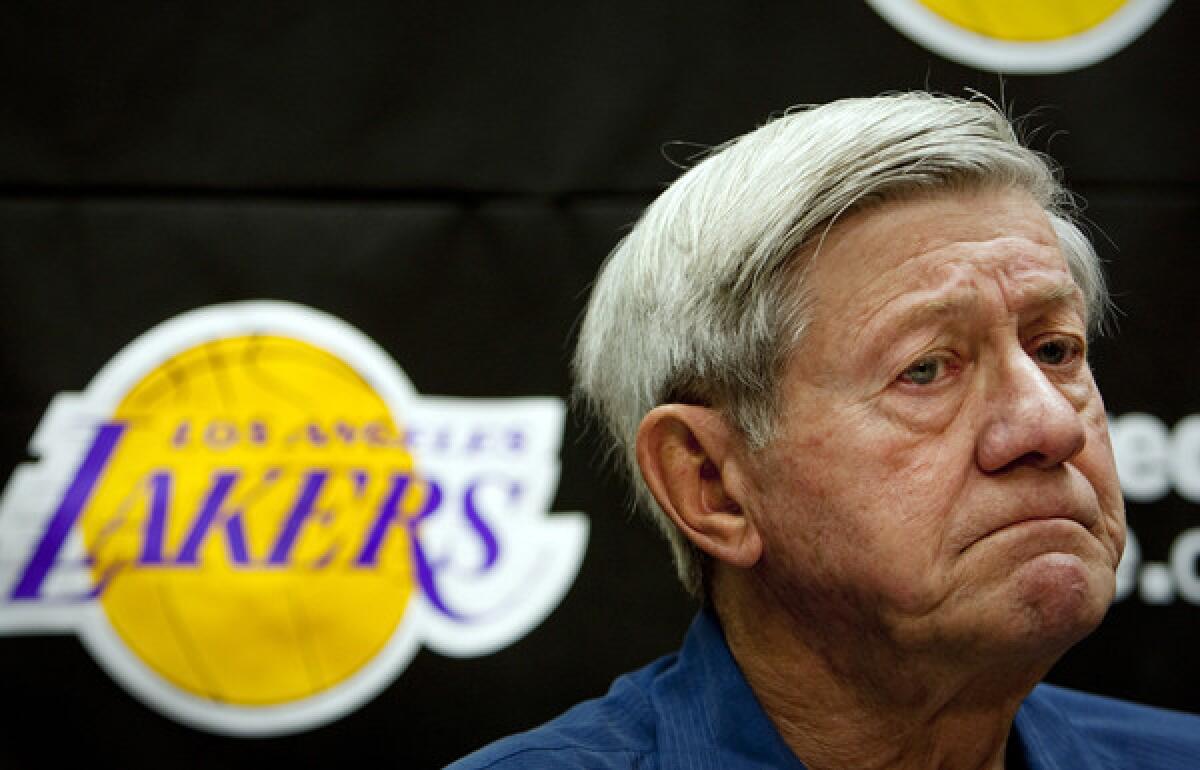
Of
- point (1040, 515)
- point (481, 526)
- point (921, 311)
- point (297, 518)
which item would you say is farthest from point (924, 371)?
point (297, 518)

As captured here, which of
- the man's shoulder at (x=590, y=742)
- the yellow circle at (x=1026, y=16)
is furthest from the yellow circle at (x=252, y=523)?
the yellow circle at (x=1026, y=16)

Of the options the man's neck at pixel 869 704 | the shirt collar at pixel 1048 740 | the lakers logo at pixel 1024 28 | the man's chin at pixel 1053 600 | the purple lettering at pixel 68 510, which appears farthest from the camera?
the lakers logo at pixel 1024 28

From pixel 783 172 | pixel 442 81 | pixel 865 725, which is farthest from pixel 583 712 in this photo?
pixel 442 81

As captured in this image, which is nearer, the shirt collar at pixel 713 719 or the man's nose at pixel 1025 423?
the man's nose at pixel 1025 423

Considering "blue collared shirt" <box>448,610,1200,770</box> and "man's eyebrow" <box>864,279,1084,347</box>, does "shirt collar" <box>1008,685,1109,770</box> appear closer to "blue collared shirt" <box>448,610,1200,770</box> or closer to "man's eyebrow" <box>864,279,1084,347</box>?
"blue collared shirt" <box>448,610,1200,770</box>

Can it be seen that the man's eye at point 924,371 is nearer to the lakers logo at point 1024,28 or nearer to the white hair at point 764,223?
the white hair at point 764,223

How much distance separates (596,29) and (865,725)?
986 millimetres

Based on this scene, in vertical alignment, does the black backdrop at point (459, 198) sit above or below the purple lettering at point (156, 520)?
above

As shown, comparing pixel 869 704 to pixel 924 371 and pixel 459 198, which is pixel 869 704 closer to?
pixel 924 371

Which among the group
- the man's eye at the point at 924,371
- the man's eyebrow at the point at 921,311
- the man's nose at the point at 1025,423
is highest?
the man's eyebrow at the point at 921,311

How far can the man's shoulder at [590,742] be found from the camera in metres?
1.15

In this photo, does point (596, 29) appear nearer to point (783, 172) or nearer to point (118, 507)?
point (783, 172)

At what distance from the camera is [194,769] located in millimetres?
1568

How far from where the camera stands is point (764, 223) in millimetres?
1076
